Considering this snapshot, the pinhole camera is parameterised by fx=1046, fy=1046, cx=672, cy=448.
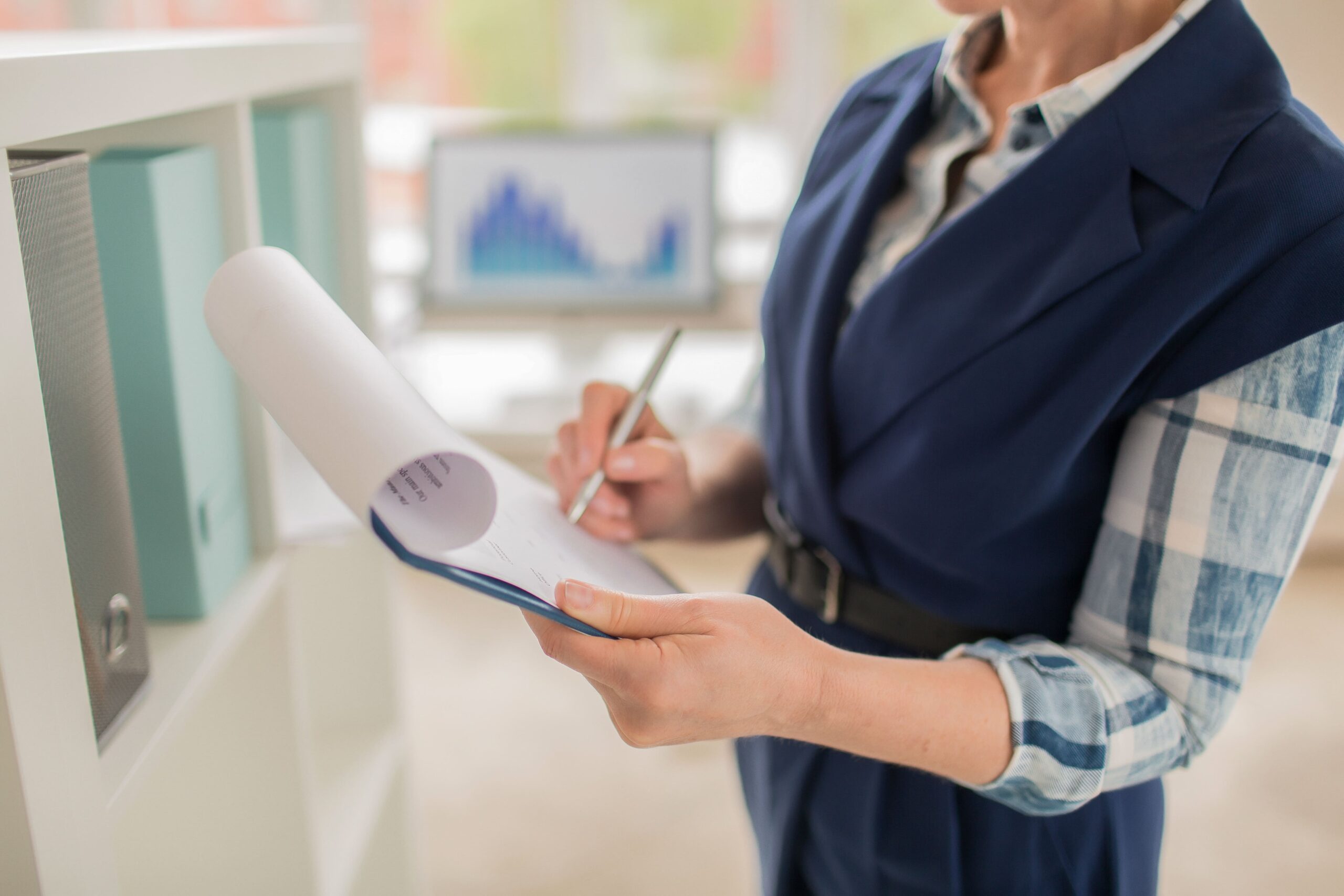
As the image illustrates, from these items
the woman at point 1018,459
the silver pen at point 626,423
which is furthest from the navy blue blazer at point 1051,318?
the silver pen at point 626,423

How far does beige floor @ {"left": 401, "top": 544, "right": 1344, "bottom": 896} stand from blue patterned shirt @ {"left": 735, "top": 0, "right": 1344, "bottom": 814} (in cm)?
125

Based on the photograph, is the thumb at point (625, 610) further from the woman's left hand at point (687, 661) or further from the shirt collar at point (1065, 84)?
the shirt collar at point (1065, 84)

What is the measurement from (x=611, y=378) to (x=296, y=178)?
1.46 metres

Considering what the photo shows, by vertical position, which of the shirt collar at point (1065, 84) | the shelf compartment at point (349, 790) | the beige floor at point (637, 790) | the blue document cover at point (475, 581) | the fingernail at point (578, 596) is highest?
the shirt collar at point (1065, 84)

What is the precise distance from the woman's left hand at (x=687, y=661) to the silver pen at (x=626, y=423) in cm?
21

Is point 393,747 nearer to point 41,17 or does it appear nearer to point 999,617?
point 999,617

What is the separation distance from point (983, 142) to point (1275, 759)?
73.0 inches

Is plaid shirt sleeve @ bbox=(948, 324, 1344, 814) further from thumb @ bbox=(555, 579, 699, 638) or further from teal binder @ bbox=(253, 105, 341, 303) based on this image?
teal binder @ bbox=(253, 105, 341, 303)

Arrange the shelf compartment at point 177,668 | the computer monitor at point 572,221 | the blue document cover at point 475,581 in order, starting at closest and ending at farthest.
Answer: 1. the blue document cover at point 475,581
2. the shelf compartment at point 177,668
3. the computer monitor at point 572,221

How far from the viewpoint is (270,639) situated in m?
0.88

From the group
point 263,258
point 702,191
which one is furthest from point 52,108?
point 702,191

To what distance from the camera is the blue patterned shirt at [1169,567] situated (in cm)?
64

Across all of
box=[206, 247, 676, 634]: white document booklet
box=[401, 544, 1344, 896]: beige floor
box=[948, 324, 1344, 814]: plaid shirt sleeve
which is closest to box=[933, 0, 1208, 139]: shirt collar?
box=[948, 324, 1344, 814]: plaid shirt sleeve

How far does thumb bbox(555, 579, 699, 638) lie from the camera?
542 mm
